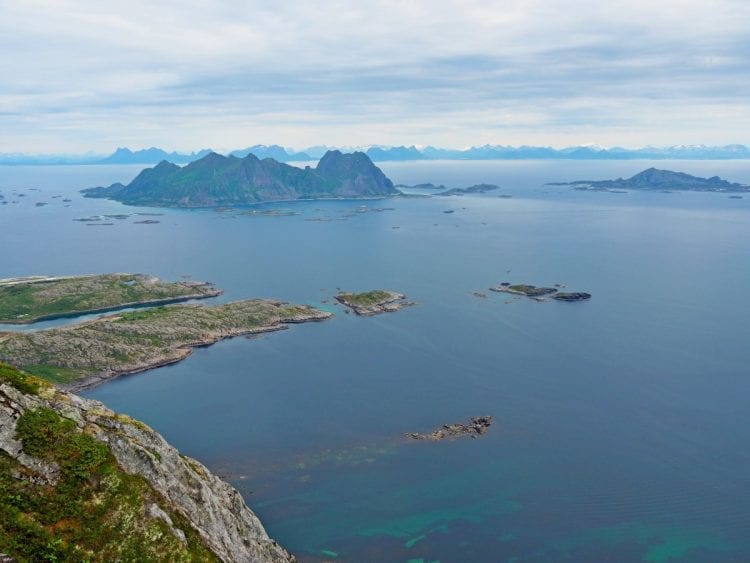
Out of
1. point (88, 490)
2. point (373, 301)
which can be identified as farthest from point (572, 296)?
point (88, 490)

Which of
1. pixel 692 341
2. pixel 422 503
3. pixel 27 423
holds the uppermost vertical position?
pixel 27 423

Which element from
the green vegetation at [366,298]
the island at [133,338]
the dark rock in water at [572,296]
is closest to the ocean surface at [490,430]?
the island at [133,338]

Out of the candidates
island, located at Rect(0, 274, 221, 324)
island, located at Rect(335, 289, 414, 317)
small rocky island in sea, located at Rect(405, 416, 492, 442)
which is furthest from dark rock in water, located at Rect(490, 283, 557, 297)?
island, located at Rect(0, 274, 221, 324)

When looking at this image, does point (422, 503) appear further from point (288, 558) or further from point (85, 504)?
point (85, 504)

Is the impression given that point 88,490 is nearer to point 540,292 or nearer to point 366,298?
point 366,298

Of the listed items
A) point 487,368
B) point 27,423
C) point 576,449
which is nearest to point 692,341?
point 487,368

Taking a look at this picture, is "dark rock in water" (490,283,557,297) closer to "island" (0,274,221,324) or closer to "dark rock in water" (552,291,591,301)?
"dark rock in water" (552,291,591,301)

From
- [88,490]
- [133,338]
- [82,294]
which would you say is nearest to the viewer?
[88,490]
